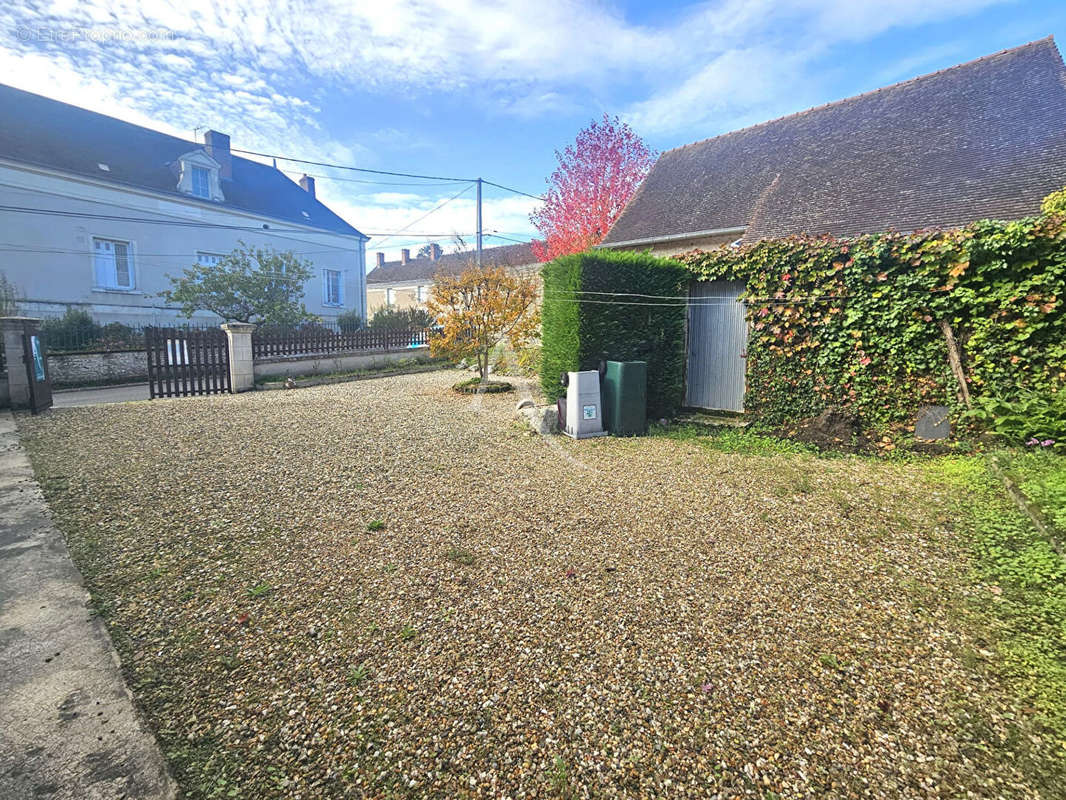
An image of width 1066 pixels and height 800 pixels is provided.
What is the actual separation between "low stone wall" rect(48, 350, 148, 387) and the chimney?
13231 millimetres

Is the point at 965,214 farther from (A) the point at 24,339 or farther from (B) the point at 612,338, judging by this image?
(A) the point at 24,339

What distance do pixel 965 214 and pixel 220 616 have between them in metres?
11.5

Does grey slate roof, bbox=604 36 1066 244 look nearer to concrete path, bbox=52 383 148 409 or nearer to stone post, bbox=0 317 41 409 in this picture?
concrete path, bbox=52 383 148 409

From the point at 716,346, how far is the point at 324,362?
32.1 ft

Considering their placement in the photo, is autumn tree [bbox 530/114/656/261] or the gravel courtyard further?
autumn tree [bbox 530/114/656/261]

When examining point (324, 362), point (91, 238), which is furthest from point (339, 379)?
point (91, 238)

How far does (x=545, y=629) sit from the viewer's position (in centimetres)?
248

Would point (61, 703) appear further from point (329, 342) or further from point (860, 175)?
point (860, 175)

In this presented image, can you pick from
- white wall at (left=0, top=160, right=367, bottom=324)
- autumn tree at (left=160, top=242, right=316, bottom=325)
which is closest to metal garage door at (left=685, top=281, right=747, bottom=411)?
autumn tree at (left=160, top=242, right=316, bottom=325)

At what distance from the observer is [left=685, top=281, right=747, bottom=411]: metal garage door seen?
23.3 ft

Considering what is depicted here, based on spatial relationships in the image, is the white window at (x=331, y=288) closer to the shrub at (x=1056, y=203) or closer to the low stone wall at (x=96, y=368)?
the low stone wall at (x=96, y=368)

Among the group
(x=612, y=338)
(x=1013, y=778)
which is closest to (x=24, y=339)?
(x=612, y=338)

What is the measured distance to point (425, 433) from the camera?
6.70 metres

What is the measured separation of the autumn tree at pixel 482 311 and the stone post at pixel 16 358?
644 cm
